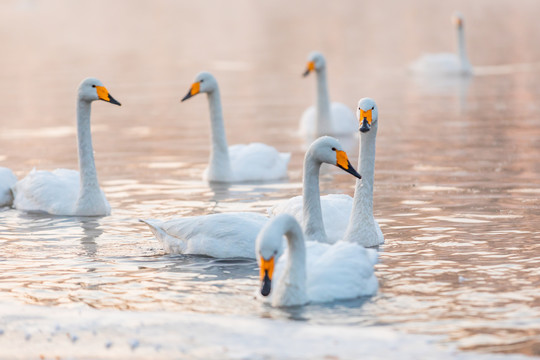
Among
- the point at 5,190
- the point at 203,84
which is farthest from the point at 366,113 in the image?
the point at 5,190

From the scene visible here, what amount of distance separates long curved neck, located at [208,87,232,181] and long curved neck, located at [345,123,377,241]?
13.9ft

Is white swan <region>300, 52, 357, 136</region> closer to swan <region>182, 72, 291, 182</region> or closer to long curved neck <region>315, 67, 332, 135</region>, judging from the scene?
long curved neck <region>315, 67, 332, 135</region>

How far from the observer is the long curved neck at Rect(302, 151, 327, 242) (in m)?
8.95

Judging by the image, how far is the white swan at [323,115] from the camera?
17.9 m

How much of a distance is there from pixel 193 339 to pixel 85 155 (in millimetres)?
5189

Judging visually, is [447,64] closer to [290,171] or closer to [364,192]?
[290,171]

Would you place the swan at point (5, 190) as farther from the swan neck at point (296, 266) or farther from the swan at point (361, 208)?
the swan neck at point (296, 266)

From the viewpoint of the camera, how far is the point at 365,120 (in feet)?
30.6

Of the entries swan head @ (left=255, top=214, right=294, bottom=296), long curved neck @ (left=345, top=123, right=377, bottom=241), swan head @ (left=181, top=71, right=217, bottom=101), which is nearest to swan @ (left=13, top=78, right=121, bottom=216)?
swan head @ (left=181, top=71, right=217, bottom=101)

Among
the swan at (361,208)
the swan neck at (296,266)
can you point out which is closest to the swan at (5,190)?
the swan at (361,208)

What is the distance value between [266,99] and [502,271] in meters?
15.8

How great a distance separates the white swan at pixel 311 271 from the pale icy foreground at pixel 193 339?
0.37m

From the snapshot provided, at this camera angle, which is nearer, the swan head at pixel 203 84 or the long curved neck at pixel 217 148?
the long curved neck at pixel 217 148

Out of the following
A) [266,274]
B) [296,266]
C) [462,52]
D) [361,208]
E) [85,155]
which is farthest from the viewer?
[462,52]
